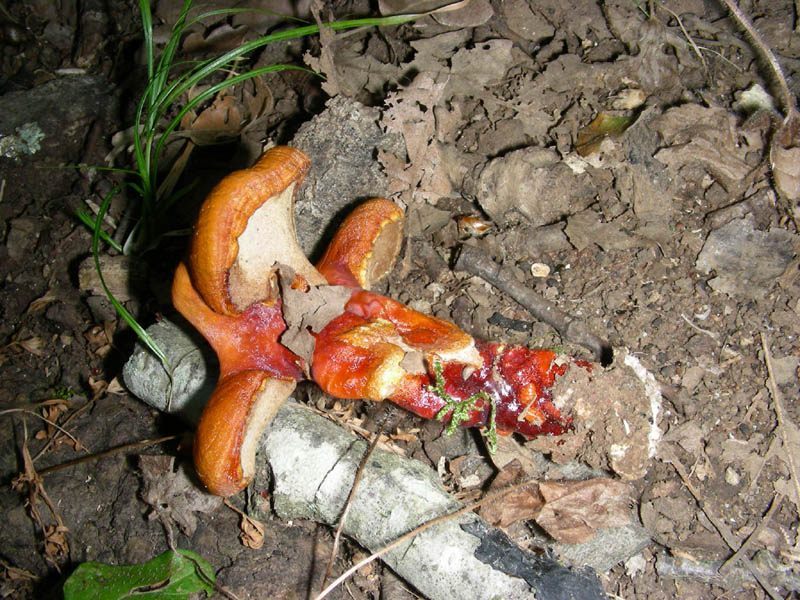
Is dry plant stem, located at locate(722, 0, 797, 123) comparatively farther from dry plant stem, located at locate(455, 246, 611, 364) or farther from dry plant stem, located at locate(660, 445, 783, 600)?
dry plant stem, located at locate(660, 445, 783, 600)

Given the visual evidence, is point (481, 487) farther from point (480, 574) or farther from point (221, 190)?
point (221, 190)

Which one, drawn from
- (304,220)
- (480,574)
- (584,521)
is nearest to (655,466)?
(584,521)

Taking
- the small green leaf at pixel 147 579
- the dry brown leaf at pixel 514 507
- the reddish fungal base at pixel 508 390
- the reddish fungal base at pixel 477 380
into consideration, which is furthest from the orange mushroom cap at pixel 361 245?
the small green leaf at pixel 147 579

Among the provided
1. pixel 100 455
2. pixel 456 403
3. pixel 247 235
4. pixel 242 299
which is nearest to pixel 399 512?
pixel 456 403

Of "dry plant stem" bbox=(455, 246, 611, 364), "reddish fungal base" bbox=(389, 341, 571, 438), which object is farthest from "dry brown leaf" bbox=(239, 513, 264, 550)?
"dry plant stem" bbox=(455, 246, 611, 364)

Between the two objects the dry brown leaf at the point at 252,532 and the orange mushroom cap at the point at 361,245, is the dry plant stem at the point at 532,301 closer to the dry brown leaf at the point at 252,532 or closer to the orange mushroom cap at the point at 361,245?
the orange mushroom cap at the point at 361,245
